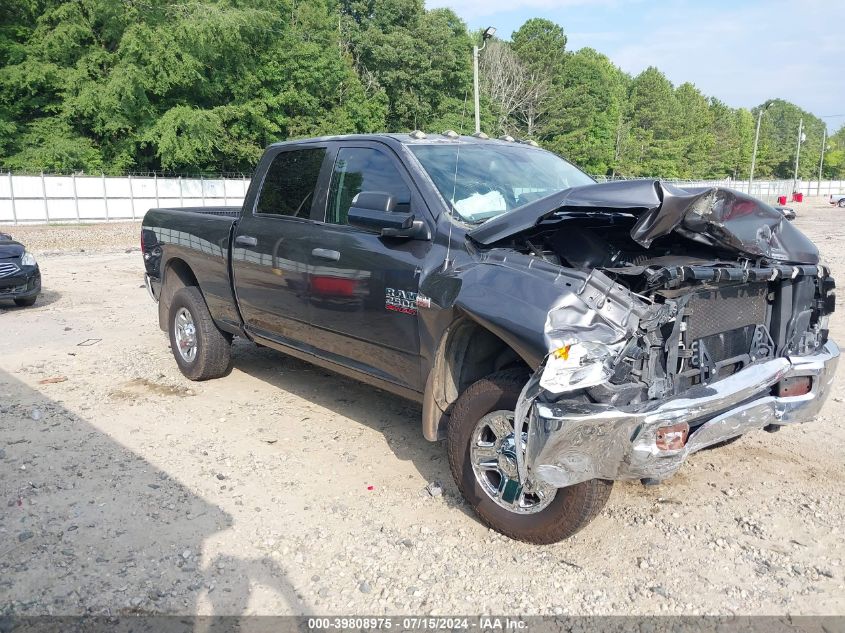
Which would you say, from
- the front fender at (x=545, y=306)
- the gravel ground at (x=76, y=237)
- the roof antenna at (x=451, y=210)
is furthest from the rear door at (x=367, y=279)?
the gravel ground at (x=76, y=237)

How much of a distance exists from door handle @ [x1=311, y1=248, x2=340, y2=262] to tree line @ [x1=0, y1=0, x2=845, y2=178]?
1356 inches

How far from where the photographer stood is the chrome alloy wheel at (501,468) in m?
3.39

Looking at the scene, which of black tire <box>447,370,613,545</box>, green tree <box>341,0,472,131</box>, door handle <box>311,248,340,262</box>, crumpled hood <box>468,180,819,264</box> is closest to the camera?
crumpled hood <box>468,180,819,264</box>

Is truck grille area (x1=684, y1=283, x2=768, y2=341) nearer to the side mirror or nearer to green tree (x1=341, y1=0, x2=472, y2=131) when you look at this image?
the side mirror

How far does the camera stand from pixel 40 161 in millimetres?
A: 33562

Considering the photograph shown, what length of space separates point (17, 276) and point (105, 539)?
750 centimetres

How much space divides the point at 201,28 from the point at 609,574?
38978mm

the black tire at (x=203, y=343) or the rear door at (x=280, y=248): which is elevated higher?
the rear door at (x=280, y=248)

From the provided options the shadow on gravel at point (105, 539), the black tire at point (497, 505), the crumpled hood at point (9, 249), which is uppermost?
the crumpled hood at point (9, 249)

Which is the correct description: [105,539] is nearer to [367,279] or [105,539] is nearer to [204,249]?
[367,279]

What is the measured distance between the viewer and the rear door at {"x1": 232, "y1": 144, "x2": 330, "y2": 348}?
191 inches

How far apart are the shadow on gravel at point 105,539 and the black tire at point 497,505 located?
41.0 inches

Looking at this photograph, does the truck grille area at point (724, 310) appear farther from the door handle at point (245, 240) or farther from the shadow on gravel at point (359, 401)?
the door handle at point (245, 240)

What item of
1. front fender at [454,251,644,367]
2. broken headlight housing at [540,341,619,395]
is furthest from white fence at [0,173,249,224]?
broken headlight housing at [540,341,619,395]
